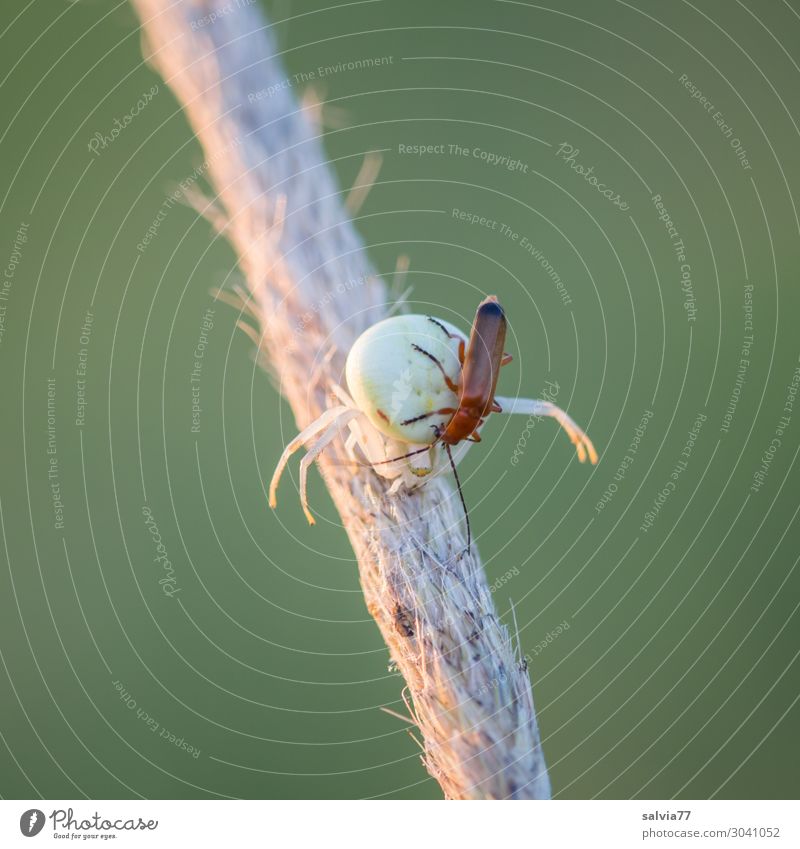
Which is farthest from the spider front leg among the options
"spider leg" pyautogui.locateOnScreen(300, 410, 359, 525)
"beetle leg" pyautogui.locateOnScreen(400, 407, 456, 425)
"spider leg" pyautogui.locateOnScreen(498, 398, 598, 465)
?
"spider leg" pyautogui.locateOnScreen(498, 398, 598, 465)

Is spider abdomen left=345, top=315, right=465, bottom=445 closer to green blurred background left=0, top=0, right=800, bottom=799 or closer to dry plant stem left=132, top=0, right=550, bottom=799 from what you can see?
dry plant stem left=132, top=0, right=550, bottom=799

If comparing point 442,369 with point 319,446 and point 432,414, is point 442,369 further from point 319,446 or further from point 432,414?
point 319,446

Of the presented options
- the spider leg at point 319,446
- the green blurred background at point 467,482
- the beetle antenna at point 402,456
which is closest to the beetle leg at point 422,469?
the beetle antenna at point 402,456

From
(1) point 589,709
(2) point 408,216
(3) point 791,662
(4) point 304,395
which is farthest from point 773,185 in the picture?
(4) point 304,395

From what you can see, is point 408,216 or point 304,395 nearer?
point 304,395

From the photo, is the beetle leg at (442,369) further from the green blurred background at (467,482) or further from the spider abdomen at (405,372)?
the green blurred background at (467,482)

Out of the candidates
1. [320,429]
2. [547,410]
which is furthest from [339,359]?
[547,410]
